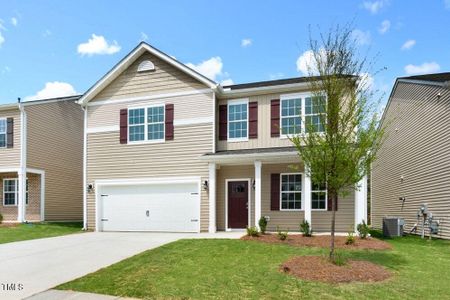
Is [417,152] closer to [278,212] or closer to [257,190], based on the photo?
[278,212]

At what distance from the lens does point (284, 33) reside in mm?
13055

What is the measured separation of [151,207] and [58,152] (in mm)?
8483

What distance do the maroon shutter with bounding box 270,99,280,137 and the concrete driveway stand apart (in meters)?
6.26

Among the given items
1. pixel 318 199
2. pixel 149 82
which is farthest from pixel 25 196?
pixel 318 199

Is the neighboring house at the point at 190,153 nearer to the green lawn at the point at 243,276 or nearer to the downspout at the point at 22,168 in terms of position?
the downspout at the point at 22,168

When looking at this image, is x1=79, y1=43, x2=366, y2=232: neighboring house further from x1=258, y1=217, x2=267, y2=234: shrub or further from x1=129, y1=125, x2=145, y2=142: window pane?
x1=258, y1=217, x2=267, y2=234: shrub

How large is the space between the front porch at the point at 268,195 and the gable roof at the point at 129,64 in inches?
136

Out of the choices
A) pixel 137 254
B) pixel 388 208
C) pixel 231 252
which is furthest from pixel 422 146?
pixel 137 254

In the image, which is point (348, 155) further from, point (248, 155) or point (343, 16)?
point (248, 155)

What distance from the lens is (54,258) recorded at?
1000 centimetres

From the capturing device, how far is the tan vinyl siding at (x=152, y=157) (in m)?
15.6

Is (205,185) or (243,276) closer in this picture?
(243,276)

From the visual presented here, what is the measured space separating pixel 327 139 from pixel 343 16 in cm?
315

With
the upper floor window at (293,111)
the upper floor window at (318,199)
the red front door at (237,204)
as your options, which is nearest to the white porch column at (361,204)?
the upper floor window at (318,199)
